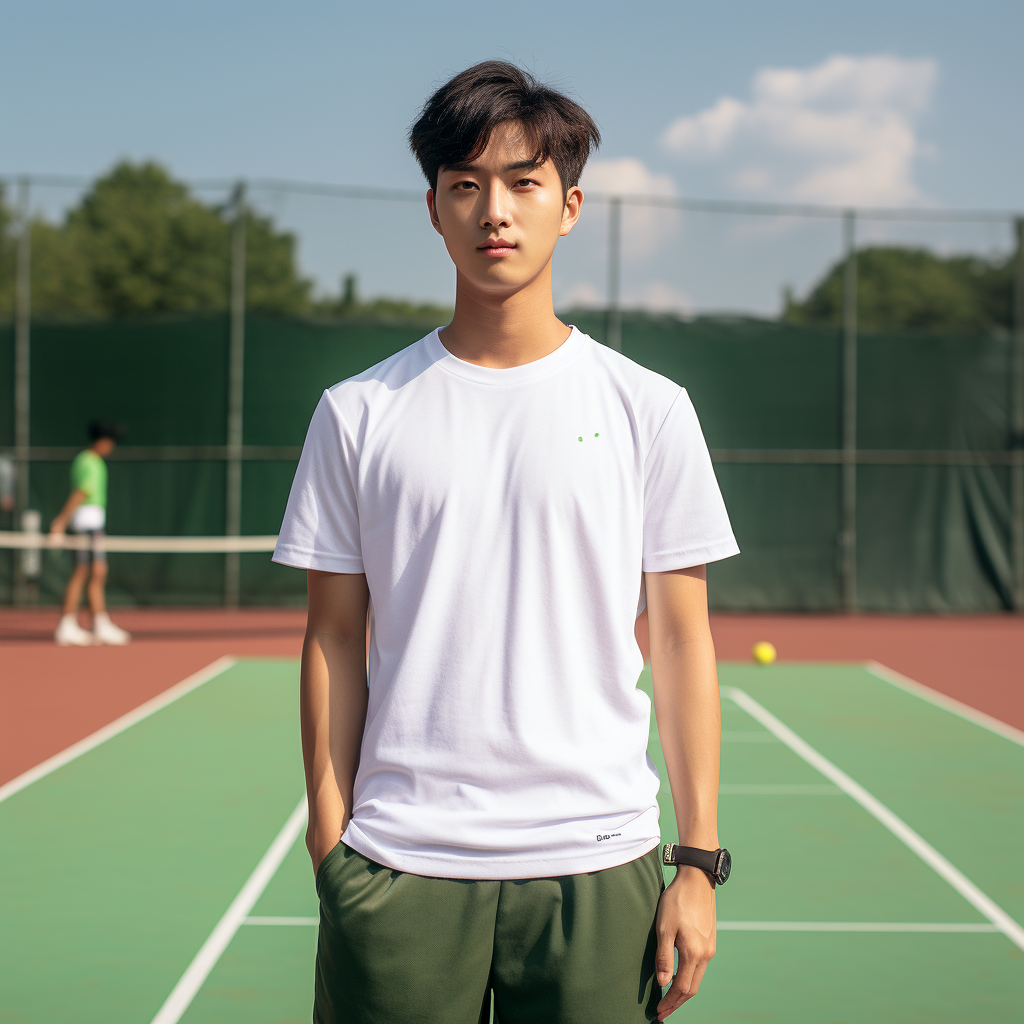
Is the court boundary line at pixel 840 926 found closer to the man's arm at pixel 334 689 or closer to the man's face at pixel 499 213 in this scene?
the man's arm at pixel 334 689

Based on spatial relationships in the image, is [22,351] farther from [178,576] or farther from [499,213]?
[499,213]

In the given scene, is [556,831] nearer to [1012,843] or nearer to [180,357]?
[1012,843]

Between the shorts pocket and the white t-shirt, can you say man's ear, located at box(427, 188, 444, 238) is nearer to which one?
the white t-shirt

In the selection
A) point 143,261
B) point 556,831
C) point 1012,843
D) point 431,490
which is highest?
point 143,261

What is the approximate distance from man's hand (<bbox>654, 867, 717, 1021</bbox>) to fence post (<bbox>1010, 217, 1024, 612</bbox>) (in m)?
11.7

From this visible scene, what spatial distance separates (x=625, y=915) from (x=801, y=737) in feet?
17.2

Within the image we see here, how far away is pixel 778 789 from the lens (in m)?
5.33

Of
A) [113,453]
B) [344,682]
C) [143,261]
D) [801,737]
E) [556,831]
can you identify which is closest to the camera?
[556,831]

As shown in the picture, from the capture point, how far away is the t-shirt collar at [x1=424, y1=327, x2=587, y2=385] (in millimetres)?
1512

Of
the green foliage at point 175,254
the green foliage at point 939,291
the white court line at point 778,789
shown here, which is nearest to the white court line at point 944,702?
the white court line at point 778,789

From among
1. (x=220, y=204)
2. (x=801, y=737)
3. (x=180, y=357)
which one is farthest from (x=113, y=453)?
(x=801, y=737)

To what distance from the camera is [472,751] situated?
1.43 m

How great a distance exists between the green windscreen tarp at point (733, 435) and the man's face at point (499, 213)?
1047 centimetres

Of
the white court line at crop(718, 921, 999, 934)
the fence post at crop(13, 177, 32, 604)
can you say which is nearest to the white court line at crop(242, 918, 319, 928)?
the white court line at crop(718, 921, 999, 934)
